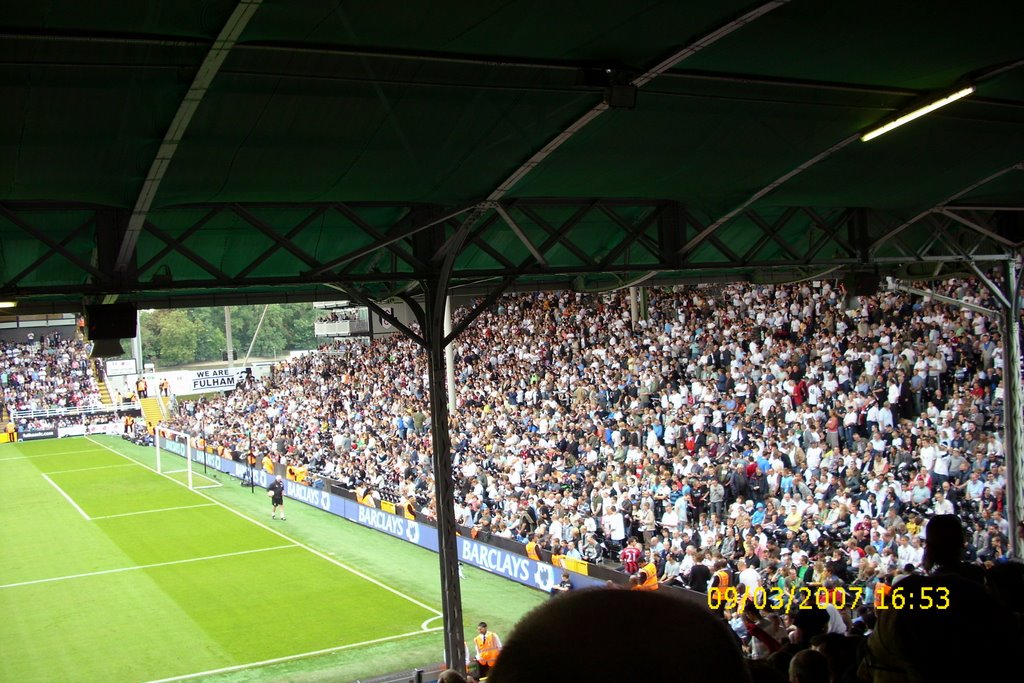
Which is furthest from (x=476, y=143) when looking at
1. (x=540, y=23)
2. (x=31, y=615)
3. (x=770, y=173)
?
(x=31, y=615)

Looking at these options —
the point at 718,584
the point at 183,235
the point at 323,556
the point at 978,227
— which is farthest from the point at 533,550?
the point at 183,235

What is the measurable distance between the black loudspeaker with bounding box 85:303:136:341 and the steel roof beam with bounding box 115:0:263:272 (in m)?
0.94

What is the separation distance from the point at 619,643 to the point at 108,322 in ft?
30.0

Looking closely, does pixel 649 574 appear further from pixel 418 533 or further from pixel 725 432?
pixel 418 533

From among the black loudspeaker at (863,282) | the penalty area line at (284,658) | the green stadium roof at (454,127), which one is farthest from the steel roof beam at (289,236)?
the penalty area line at (284,658)

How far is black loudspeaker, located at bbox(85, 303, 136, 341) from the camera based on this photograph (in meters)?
9.04

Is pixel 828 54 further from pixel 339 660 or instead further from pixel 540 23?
pixel 339 660

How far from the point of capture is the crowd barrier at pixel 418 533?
18.8 m

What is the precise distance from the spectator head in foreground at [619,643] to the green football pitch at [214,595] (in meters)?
15.6

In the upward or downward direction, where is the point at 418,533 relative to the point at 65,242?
downward

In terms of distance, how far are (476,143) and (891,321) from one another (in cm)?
1316

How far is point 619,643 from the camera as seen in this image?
0.84 m

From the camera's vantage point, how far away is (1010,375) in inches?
526
